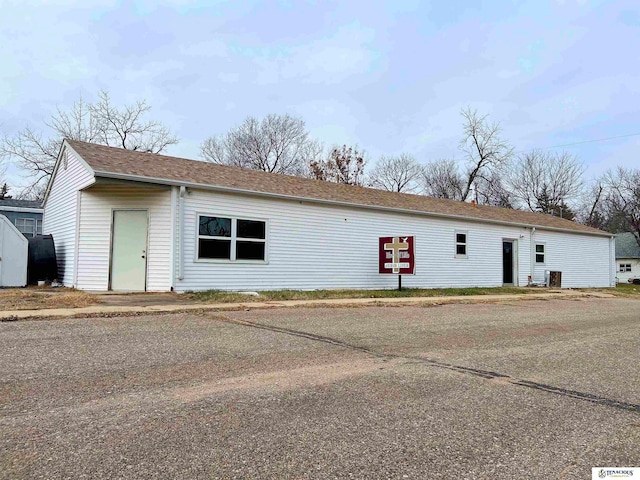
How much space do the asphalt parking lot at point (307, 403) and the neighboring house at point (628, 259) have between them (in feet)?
150

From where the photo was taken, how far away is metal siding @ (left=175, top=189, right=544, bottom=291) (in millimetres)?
13844

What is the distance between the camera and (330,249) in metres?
16.3

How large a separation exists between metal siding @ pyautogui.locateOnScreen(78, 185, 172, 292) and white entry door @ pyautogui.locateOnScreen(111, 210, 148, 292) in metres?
0.16

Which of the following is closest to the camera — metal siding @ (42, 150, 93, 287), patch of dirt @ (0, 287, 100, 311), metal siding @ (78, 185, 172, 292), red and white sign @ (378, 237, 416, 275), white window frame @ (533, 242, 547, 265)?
patch of dirt @ (0, 287, 100, 311)

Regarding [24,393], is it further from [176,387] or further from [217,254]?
[217,254]

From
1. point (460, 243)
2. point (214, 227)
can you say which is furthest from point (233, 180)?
point (460, 243)

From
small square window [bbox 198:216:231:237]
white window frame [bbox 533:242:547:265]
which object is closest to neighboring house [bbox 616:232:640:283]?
white window frame [bbox 533:242:547:265]

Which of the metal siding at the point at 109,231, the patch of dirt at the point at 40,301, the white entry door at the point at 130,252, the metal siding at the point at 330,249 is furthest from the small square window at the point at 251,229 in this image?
the patch of dirt at the point at 40,301

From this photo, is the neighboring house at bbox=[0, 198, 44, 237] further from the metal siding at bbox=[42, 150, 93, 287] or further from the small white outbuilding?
the small white outbuilding

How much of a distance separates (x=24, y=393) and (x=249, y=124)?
1557 inches

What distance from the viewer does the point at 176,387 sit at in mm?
4332

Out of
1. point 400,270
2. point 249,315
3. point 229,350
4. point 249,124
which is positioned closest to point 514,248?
point 400,270

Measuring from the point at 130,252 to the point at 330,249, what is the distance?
631cm

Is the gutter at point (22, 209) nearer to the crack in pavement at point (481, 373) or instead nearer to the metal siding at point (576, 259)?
the crack in pavement at point (481, 373)
